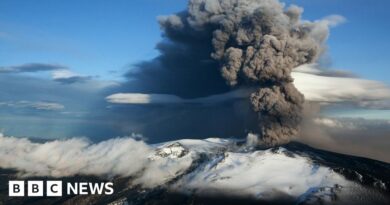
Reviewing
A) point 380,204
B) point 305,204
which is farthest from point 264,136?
point 380,204

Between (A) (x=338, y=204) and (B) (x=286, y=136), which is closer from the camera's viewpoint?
(B) (x=286, y=136)

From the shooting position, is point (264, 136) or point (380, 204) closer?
point (264, 136)

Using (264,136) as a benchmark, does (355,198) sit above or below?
below

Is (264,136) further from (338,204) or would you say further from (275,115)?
(338,204)

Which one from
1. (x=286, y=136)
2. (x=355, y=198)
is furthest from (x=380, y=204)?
(x=286, y=136)

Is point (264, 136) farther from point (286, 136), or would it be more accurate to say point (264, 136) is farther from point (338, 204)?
point (338, 204)

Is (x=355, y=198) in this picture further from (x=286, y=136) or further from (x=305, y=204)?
(x=286, y=136)

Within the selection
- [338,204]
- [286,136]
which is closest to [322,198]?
[338,204]

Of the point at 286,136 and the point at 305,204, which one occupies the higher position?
the point at 286,136
